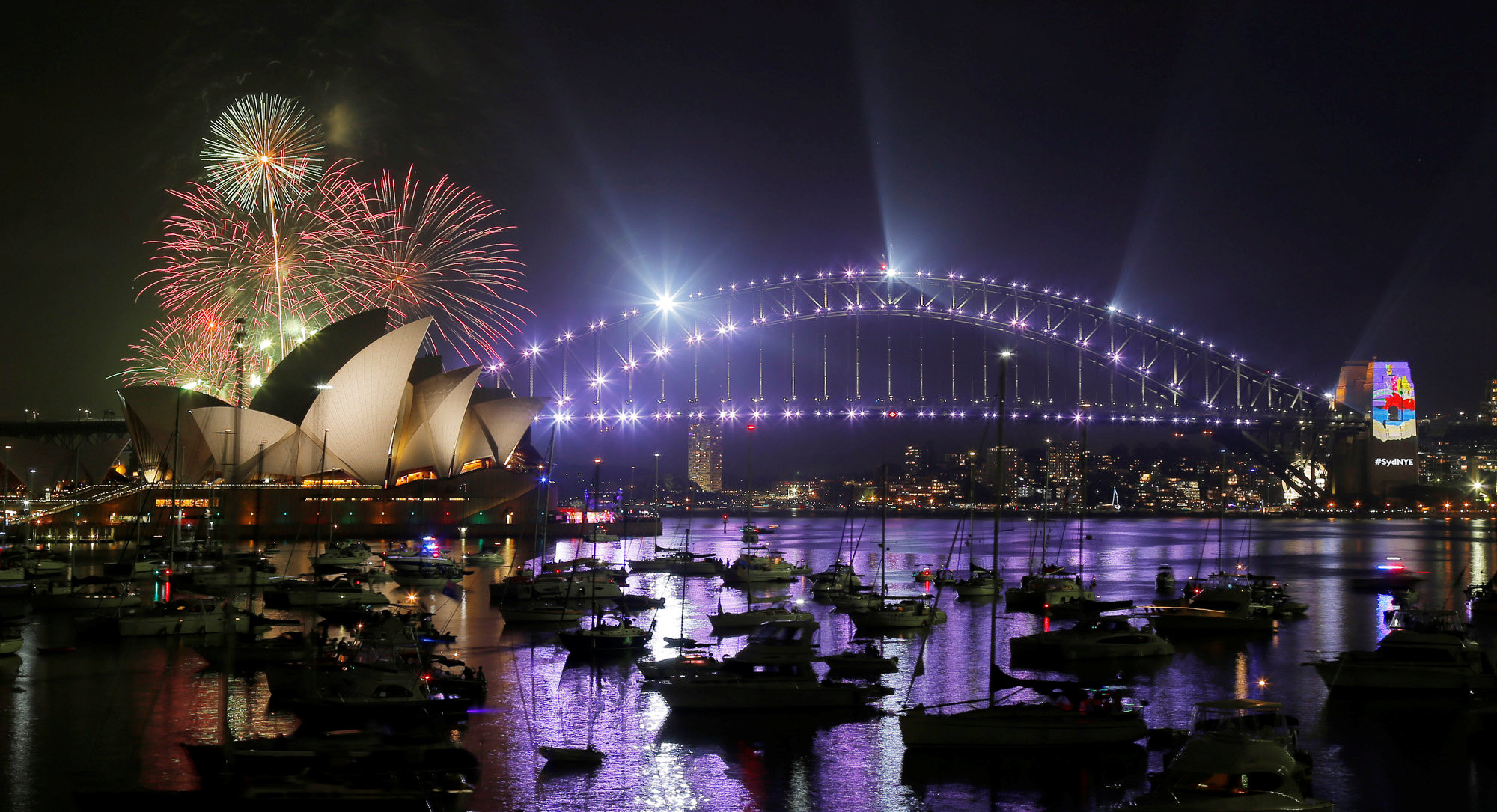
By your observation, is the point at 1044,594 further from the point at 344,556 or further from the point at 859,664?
the point at 344,556

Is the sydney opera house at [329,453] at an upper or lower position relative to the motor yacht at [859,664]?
upper

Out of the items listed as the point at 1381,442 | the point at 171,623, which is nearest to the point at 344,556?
the point at 171,623

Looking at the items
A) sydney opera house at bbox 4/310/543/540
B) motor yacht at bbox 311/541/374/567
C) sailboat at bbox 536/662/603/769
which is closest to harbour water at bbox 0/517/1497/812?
sailboat at bbox 536/662/603/769

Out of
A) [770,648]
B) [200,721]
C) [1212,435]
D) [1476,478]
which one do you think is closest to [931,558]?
[770,648]

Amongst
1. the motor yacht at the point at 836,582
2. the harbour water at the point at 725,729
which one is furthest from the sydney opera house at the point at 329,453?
the harbour water at the point at 725,729

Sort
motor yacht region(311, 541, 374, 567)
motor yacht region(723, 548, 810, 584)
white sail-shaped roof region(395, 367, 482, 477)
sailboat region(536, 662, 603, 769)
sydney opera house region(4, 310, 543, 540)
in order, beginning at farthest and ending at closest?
1. white sail-shaped roof region(395, 367, 482, 477)
2. sydney opera house region(4, 310, 543, 540)
3. motor yacht region(723, 548, 810, 584)
4. motor yacht region(311, 541, 374, 567)
5. sailboat region(536, 662, 603, 769)

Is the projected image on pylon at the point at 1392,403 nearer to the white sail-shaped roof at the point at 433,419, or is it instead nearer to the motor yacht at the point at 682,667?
the white sail-shaped roof at the point at 433,419

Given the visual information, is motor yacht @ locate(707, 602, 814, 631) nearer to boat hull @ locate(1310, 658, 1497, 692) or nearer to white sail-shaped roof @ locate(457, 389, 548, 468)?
boat hull @ locate(1310, 658, 1497, 692)
